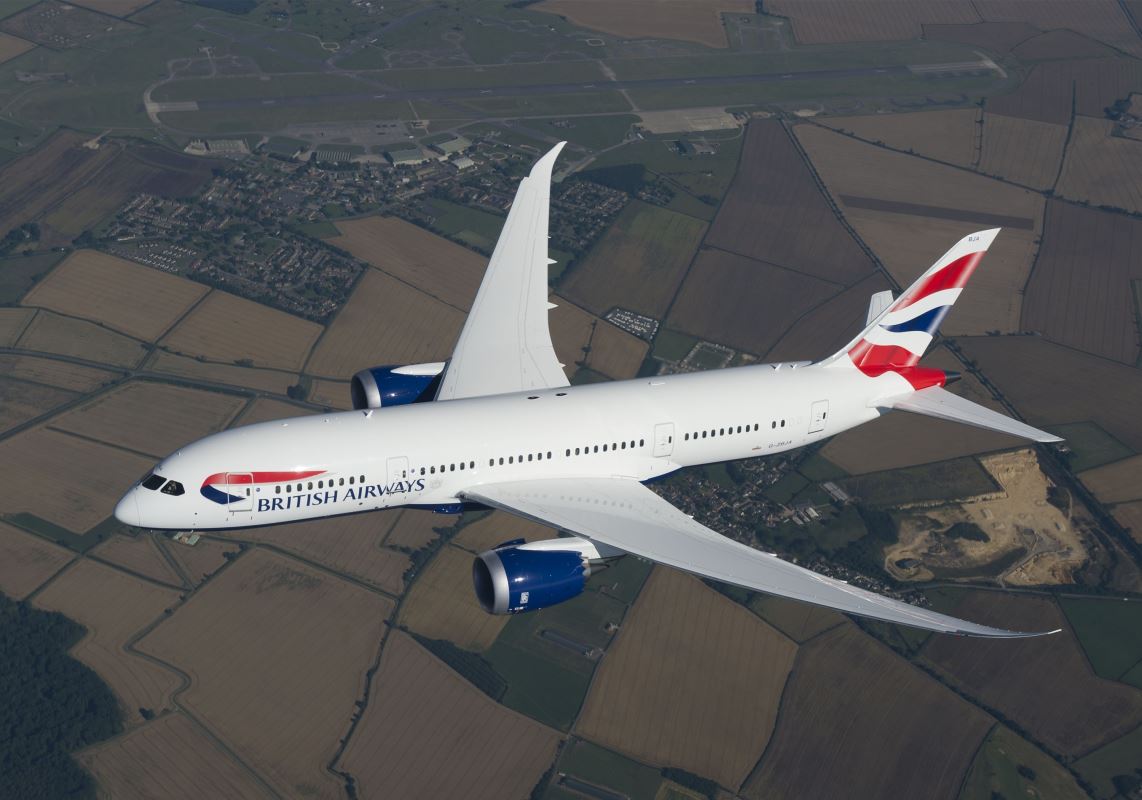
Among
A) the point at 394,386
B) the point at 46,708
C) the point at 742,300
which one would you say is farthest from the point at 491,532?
the point at 742,300

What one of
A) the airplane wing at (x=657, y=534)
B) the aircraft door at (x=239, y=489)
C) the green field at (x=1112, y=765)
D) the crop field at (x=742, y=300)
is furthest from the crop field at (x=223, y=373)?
the green field at (x=1112, y=765)

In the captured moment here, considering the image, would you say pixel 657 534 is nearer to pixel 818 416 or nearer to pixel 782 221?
pixel 818 416

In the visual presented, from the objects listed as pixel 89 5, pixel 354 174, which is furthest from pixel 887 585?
pixel 89 5

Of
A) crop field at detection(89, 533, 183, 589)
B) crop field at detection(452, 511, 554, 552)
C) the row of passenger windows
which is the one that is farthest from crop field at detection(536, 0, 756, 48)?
Result: the row of passenger windows

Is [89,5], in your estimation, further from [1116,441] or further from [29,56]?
[1116,441]

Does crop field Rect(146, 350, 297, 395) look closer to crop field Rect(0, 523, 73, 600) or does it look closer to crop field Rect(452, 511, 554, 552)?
crop field Rect(0, 523, 73, 600)

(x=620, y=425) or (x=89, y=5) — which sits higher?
(x=620, y=425)
